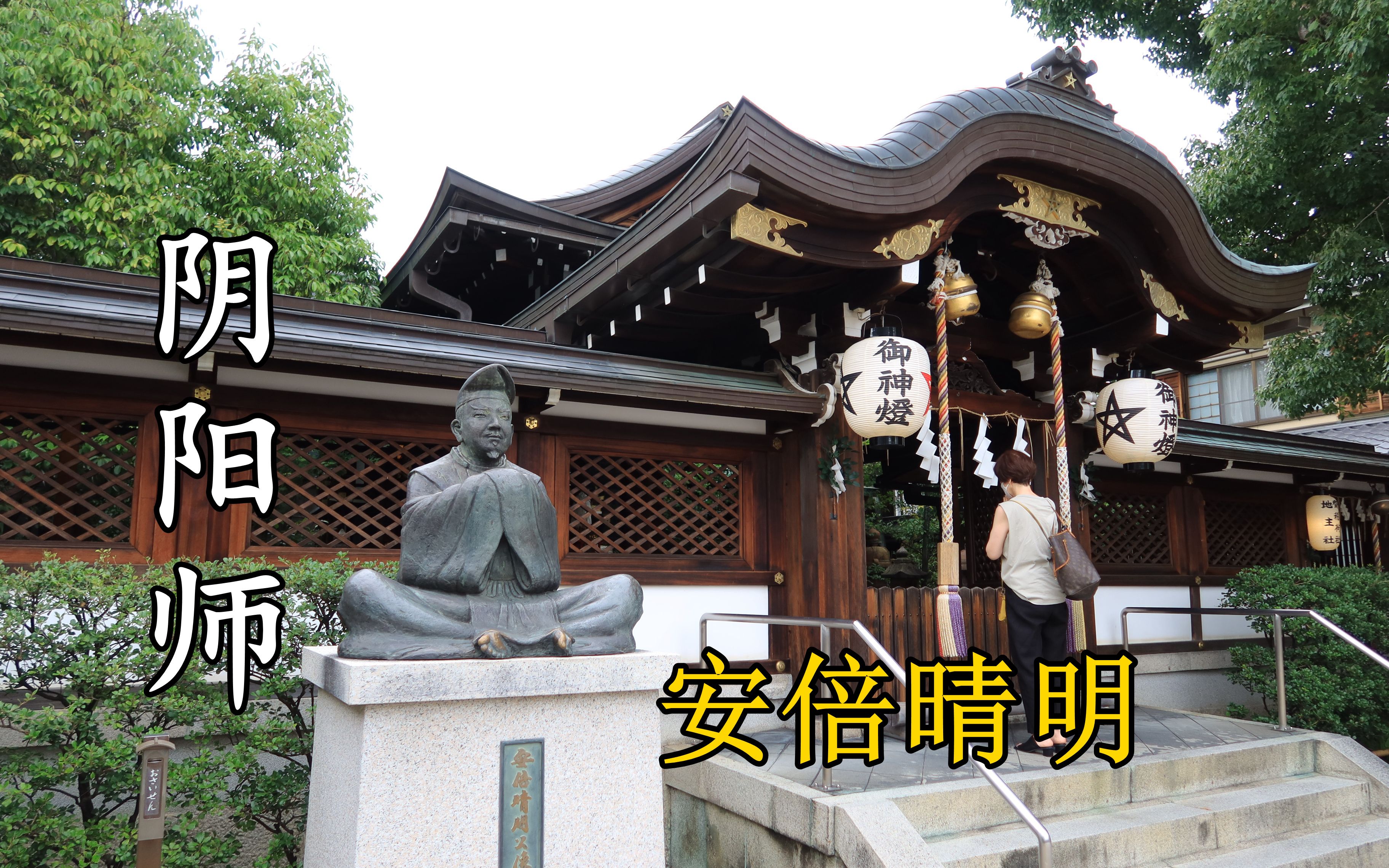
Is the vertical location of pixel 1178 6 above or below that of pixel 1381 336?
above

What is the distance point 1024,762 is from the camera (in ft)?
19.8

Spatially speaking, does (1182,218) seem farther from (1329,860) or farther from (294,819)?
(294,819)

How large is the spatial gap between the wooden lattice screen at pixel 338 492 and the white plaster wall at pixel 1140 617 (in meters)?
6.94

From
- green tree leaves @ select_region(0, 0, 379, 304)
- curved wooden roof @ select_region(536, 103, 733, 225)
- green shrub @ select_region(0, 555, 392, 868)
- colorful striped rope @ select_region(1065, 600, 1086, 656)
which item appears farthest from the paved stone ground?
green tree leaves @ select_region(0, 0, 379, 304)

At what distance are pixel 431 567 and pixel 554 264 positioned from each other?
8.38 metres

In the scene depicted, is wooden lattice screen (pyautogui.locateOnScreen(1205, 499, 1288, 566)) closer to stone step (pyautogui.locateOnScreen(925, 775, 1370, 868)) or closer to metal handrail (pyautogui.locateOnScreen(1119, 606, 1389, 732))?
metal handrail (pyautogui.locateOnScreen(1119, 606, 1389, 732))

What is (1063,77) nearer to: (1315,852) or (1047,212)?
(1047,212)

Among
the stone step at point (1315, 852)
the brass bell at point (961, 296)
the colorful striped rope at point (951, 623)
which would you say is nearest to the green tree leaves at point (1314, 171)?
the brass bell at point (961, 296)

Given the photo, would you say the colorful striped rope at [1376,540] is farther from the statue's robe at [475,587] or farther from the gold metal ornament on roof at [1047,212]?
the statue's robe at [475,587]

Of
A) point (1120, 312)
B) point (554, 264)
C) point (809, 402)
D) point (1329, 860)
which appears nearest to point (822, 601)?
point (809, 402)

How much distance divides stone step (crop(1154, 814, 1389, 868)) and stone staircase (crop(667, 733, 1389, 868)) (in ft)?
0.04

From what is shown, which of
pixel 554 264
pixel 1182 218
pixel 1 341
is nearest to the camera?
pixel 1 341

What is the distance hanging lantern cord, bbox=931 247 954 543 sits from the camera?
711cm

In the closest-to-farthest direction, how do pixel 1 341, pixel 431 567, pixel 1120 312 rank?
pixel 431 567
pixel 1 341
pixel 1120 312
